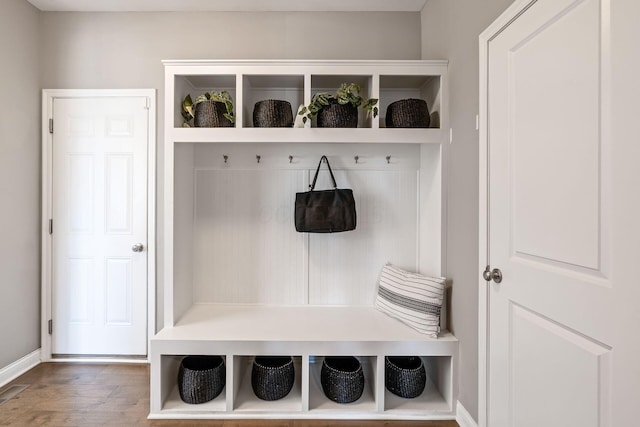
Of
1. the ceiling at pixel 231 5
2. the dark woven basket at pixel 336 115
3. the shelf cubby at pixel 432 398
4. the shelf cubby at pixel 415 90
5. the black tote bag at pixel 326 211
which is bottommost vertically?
the shelf cubby at pixel 432 398

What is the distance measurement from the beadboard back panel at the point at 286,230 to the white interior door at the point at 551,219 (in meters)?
0.92

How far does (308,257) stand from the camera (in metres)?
2.41

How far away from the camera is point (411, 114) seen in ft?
6.63

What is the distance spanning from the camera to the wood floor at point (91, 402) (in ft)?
6.00

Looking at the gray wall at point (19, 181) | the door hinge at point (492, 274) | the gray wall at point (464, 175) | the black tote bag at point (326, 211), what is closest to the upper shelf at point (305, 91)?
the gray wall at point (464, 175)

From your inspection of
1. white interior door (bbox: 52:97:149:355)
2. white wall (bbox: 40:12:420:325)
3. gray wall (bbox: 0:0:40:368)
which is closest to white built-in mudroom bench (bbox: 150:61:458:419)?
white wall (bbox: 40:12:420:325)

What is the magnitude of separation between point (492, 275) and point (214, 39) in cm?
244

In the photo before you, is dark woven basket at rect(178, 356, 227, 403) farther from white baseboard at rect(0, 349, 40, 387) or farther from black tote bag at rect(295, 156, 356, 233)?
white baseboard at rect(0, 349, 40, 387)

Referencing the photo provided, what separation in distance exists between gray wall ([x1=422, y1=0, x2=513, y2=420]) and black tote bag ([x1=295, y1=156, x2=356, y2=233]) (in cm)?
63

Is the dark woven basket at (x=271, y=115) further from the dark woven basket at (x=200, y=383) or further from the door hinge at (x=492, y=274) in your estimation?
the dark woven basket at (x=200, y=383)

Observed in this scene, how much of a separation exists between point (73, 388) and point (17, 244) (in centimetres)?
107

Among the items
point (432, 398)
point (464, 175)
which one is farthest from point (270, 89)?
point (432, 398)

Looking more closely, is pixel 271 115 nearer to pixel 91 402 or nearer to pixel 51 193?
pixel 51 193

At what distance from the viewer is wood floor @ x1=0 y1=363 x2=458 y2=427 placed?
1.83 meters
